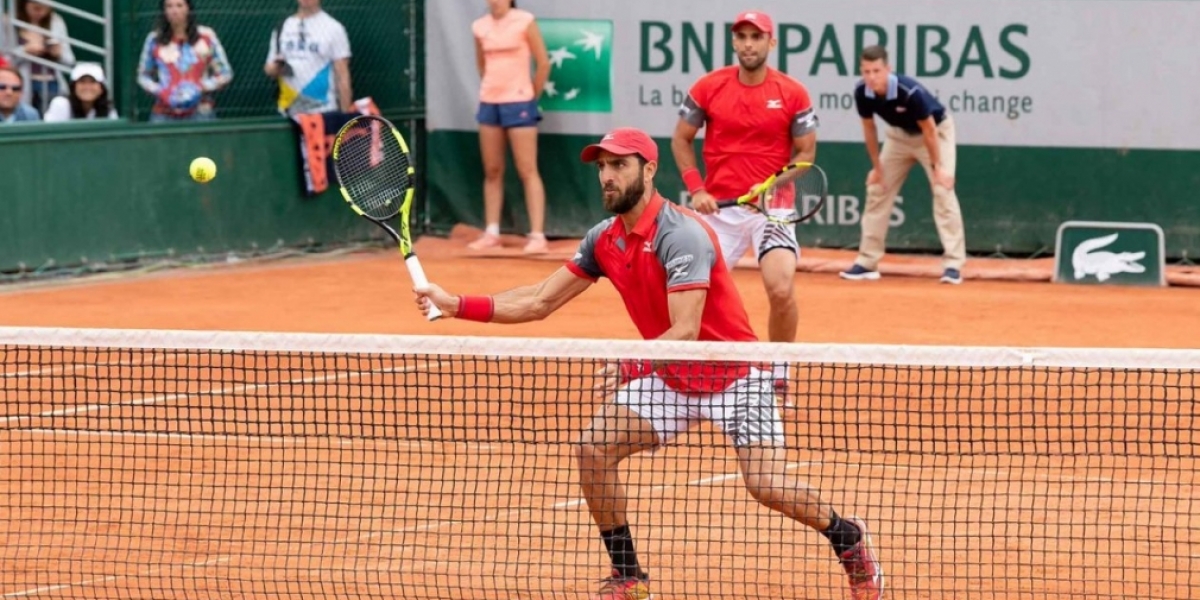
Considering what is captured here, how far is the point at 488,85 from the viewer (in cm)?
1617

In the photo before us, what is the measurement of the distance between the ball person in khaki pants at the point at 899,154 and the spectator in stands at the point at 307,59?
14.3ft

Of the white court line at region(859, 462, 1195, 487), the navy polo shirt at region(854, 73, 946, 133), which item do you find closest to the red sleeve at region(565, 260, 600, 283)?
the white court line at region(859, 462, 1195, 487)

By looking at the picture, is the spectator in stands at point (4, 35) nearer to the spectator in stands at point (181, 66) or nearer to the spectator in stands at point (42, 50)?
the spectator in stands at point (42, 50)

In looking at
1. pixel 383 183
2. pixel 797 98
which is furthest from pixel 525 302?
pixel 797 98

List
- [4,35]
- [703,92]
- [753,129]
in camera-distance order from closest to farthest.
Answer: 1. [753,129]
2. [703,92]
3. [4,35]

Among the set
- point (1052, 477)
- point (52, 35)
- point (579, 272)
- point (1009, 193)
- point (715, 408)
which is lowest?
point (1052, 477)

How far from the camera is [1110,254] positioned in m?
14.8

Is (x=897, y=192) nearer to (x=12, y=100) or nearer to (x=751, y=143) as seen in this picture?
(x=751, y=143)

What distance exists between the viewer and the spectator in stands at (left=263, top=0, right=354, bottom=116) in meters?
15.9

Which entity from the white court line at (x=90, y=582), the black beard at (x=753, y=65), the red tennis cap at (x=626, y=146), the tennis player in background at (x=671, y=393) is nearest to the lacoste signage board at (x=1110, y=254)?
the black beard at (x=753, y=65)

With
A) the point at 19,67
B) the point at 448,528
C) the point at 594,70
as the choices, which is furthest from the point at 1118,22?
the point at 448,528

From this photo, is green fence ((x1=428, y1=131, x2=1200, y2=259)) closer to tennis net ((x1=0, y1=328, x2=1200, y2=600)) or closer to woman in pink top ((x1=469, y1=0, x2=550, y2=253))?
woman in pink top ((x1=469, y1=0, x2=550, y2=253))

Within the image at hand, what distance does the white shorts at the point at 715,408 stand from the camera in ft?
20.8

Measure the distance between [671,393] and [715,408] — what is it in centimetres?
15
